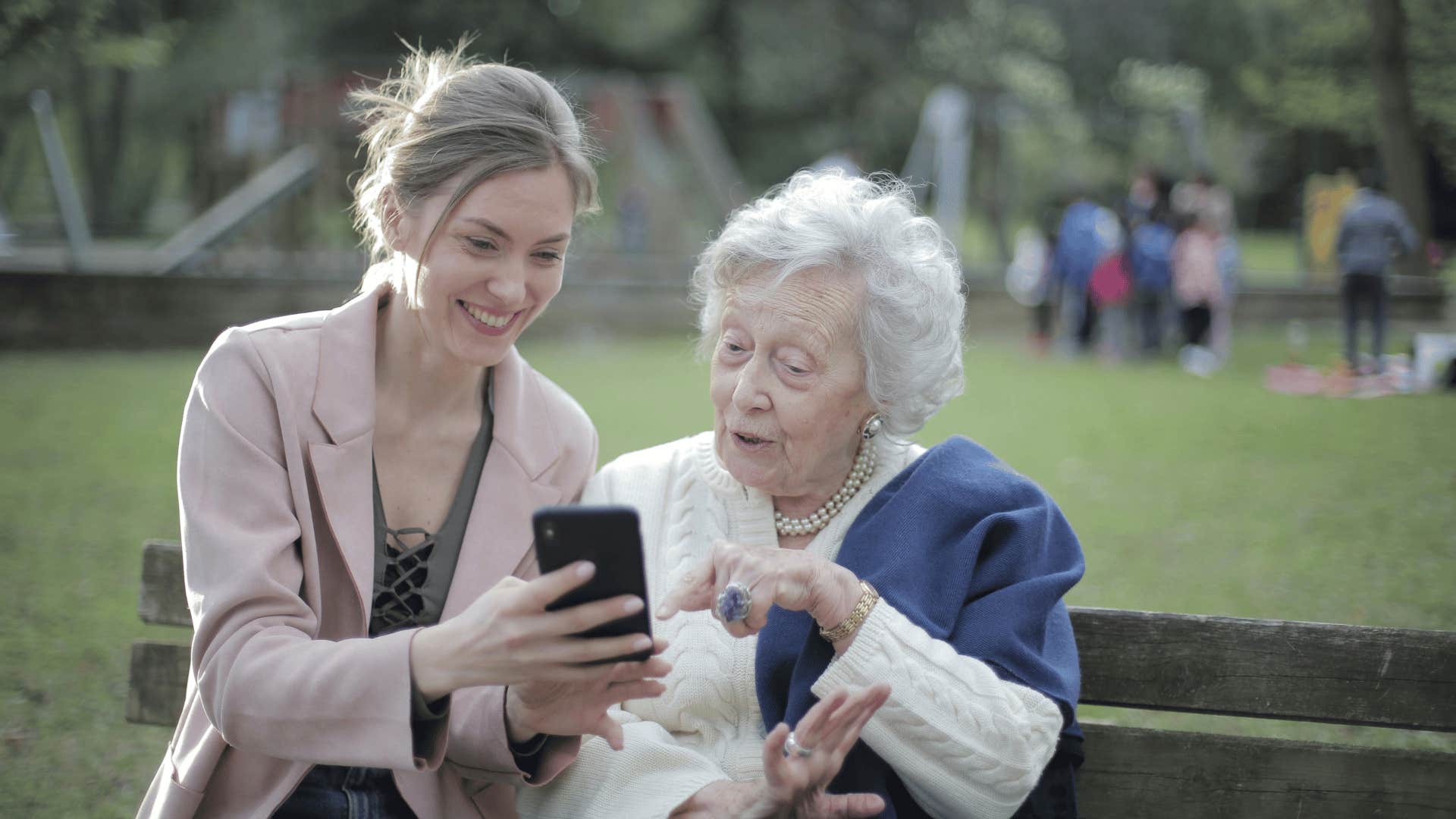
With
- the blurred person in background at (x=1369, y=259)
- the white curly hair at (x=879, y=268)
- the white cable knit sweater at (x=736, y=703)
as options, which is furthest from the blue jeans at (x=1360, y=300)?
the white cable knit sweater at (x=736, y=703)

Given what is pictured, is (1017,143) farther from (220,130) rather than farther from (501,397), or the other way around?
(501,397)

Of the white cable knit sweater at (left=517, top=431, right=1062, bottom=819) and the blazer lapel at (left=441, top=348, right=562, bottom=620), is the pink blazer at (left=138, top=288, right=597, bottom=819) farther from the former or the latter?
the white cable knit sweater at (left=517, top=431, right=1062, bottom=819)

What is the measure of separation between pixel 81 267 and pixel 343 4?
20.1 meters

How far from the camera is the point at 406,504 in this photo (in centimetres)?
265

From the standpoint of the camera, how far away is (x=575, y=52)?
33.8 metres

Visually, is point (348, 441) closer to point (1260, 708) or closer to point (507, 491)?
point (507, 491)

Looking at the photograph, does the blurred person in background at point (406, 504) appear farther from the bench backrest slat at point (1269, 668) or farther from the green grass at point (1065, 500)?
the green grass at point (1065, 500)

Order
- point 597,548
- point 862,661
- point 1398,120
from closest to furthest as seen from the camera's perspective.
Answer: point 597,548
point 862,661
point 1398,120

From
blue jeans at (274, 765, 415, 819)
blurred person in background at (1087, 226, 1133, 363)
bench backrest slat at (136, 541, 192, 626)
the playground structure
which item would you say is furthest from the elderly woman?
blurred person in background at (1087, 226, 1133, 363)

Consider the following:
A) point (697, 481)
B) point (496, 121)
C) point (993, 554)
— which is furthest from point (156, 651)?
point (993, 554)

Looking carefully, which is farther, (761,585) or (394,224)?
(394,224)

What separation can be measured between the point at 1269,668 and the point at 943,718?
2.89 ft

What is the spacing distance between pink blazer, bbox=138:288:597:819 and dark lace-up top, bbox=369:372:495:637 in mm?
38

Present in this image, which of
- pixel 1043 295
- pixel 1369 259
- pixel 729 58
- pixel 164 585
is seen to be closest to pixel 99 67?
pixel 1043 295
